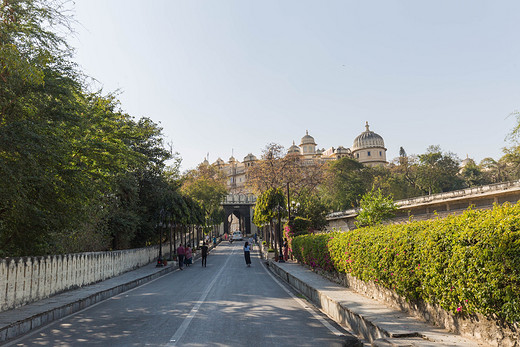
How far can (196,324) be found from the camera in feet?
26.9

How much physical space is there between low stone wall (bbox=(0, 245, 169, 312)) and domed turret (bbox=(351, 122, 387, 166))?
106 meters

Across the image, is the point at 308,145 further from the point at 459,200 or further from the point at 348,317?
the point at 348,317

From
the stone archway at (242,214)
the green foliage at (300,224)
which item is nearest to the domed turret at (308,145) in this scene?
the stone archway at (242,214)

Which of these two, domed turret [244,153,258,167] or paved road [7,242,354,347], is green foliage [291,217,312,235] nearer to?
paved road [7,242,354,347]

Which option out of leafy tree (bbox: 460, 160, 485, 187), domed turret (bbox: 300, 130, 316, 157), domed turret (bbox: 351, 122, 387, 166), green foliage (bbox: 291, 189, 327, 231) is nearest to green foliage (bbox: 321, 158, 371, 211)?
leafy tree (bbox: 460, 160, 485, 187)

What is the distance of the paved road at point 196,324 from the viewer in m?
6.95

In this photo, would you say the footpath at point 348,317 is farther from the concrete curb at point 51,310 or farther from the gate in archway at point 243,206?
the gate in archway at point 243,206

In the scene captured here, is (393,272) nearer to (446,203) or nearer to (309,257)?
(309,257)

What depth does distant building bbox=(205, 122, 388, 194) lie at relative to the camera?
391 ft

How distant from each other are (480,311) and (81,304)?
34.2 ft

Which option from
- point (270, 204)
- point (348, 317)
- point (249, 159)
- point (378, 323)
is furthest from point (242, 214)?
point (378, 323)

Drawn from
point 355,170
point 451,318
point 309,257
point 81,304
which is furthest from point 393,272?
point 355,170

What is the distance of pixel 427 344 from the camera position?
18.8 feet

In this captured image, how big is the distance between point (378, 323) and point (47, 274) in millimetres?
10613
